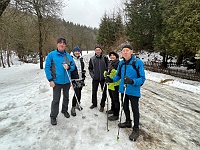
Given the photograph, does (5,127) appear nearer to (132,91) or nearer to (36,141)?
A: (36,141)

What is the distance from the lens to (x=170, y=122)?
15.2 feet

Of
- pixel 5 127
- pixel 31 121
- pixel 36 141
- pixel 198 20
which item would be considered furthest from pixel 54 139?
pixel 198 20

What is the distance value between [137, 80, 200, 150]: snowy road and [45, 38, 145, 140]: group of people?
506 millimetres

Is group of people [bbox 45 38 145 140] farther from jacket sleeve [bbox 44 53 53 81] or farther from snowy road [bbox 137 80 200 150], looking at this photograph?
snowy road [bbox 137 80 200 150]

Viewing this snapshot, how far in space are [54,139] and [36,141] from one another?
14.9 inches

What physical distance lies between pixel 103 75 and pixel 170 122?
2353 mm

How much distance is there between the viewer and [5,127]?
4.14 m

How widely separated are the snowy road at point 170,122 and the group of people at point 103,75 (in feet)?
1.66

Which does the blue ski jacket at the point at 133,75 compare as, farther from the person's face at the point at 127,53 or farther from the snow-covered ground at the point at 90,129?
the snow-covered ground at the point at 90,129

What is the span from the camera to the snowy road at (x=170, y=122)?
357cm

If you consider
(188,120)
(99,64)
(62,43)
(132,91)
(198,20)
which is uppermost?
(198,20)

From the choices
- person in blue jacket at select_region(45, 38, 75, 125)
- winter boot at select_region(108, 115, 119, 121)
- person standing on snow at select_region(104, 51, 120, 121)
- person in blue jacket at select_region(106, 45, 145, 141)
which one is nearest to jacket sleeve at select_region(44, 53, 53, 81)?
person in blue jacket at select_region(45, 38, 75, 125)

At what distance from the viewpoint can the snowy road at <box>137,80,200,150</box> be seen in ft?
11.7

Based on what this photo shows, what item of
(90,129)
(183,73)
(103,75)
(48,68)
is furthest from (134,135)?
(183,73)
